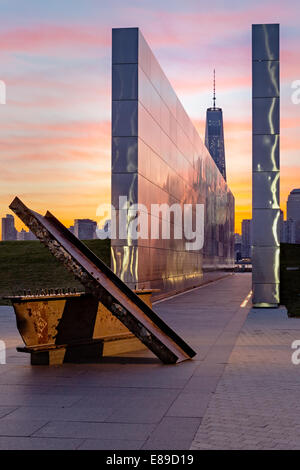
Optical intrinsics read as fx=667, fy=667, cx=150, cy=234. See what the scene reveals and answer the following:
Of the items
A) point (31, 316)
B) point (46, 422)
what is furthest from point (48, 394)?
point (31, 316)

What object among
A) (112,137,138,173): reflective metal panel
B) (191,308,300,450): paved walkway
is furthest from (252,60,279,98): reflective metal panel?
(191,308,300,450): paved walkway

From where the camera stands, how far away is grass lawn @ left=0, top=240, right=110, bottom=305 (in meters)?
39.0

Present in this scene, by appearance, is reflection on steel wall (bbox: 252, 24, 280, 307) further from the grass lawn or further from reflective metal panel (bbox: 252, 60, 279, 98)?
the grass lawn

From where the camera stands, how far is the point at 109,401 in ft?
26.0

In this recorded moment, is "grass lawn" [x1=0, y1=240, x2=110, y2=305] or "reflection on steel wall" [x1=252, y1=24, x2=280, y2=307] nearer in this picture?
"reflection on steel wall" [x1=252, y1=24, x2=280, y2=307]

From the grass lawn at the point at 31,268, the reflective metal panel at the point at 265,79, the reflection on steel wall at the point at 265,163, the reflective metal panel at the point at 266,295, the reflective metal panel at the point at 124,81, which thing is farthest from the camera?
the grass lawn at the point at 31,268

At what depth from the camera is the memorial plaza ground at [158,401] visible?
6.26 m

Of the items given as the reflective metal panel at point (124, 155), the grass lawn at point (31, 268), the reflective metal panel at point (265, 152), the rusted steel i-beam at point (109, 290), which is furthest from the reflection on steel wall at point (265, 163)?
the grass lawn at point (31, 268)

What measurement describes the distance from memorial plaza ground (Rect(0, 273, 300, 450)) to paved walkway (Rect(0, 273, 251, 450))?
0.03 ft

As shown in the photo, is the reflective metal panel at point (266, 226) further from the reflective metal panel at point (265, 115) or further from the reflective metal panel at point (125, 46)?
the reflective metal panel at point (125, 46)

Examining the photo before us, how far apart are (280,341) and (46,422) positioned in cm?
751

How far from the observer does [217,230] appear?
58812 mm

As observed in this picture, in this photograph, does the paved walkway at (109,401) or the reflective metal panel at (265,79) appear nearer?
the paved walkway at (109,401)

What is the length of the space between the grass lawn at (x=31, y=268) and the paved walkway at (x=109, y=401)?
2263cm
